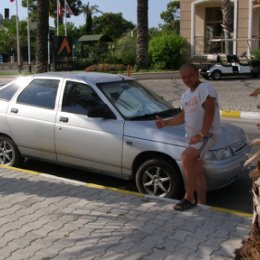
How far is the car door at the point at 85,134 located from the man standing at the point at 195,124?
1.18 meters

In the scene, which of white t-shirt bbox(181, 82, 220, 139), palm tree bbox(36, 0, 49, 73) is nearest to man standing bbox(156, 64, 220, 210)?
white t-shirt bbox(181, 82, 220, 139)

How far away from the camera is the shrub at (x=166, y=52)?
86.9ft

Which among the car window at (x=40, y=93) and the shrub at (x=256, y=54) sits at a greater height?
the shrub at (x=256, y=54)

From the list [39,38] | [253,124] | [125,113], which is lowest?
[253,124]

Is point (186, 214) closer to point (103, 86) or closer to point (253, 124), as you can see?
point (103, 86)

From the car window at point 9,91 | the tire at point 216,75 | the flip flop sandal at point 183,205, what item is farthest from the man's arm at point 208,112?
the tire at point 216,75

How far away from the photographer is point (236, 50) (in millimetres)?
28250

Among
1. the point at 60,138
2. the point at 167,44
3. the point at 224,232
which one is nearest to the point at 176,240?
the point at 224,232

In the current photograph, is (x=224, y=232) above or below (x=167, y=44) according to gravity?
below

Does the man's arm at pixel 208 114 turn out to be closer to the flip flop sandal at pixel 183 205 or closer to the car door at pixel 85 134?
the flip flop sandal at pixel 183 205

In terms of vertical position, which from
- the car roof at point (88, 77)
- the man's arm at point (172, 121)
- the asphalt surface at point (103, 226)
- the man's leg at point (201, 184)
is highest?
the car roof at point (88, 77)

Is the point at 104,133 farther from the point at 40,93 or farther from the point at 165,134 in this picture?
the point at 40,93

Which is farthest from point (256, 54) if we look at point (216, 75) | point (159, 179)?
point (159, 179)

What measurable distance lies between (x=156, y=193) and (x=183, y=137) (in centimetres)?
77
